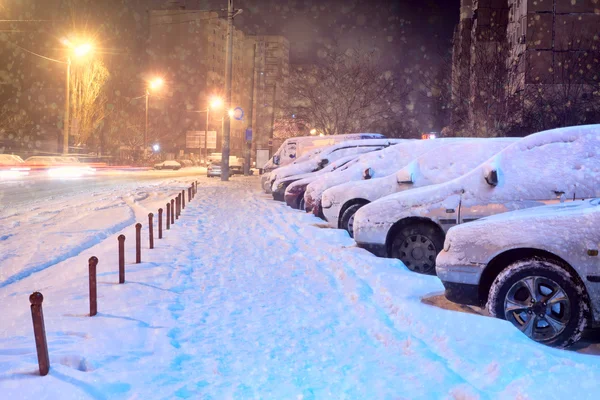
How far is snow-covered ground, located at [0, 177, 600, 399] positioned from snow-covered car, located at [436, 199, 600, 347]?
245mm

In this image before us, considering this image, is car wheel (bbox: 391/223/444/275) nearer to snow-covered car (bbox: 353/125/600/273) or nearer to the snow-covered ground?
snow-covered car (bbox: 353/125/600/273)

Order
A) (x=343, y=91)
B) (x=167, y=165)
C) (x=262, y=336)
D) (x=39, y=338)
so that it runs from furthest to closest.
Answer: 1. (x=167, y=165)
2. (x=343, y=91)
3. (x=262, y=336)
4. (x=39, y=338)

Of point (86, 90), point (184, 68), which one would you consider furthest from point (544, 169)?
point (184, 68)

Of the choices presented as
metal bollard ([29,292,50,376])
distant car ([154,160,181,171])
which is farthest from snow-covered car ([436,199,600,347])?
distant car ([154,160,181,171])

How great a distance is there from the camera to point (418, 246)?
7617mm

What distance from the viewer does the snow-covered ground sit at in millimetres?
3854

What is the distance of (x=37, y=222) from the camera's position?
14.0 m

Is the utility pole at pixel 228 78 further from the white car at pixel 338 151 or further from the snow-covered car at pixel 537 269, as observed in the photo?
the snow-covered car at pixel 537 269

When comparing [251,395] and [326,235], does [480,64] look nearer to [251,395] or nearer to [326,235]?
[326,235]

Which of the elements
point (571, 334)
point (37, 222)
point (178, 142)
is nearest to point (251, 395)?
point (571, 334)

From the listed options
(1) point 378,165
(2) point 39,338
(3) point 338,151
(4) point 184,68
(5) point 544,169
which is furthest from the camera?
(4) point 184,68

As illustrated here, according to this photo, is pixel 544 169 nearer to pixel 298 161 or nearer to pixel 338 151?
pixel 338 151

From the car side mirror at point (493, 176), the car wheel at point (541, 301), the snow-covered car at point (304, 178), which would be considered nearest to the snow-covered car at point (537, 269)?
the car wheel at point (541, 301)

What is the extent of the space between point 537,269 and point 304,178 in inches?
493
